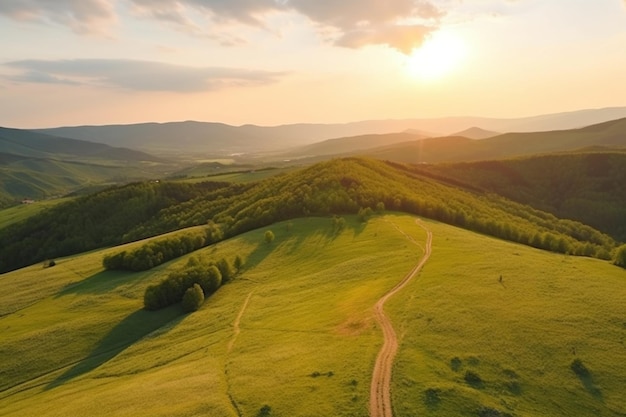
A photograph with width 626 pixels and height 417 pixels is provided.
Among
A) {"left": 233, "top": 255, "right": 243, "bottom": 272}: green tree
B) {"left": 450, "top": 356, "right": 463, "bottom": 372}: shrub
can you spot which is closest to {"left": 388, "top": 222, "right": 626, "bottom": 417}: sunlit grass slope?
{"left": 450, "top": 356, "right": 463, "bottom": 372}: shrub

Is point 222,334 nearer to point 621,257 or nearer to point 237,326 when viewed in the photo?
point 237,326

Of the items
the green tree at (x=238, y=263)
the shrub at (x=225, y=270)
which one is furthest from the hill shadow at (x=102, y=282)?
the green tree at (x=238, y=263)

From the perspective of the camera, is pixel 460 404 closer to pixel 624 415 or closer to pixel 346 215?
pixel 624 415

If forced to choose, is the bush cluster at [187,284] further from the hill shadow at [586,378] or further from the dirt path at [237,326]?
the hill shadow at [586,378]

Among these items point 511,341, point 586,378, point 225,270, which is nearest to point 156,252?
point 225,270

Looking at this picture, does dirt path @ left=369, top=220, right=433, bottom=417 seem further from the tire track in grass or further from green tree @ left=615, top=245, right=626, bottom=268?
green tree @ left=615, top=245, right=626, bottom=268

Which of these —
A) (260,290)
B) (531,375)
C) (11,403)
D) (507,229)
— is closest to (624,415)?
(531,375)

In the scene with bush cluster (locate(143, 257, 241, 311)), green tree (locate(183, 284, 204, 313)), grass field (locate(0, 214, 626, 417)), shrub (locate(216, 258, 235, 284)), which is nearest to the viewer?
grass field (locate(0, 214, 626, 417))
